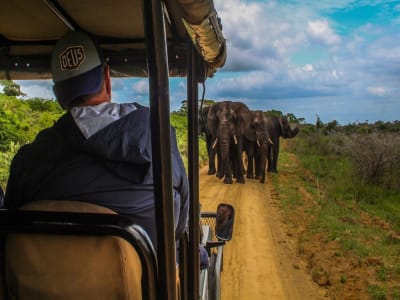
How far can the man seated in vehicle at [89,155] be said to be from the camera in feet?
5.24

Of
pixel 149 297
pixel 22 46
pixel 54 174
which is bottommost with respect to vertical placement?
pixel 149 297

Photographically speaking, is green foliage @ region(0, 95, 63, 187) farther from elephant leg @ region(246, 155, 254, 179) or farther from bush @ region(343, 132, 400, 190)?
bush @ region(343, 132, 400, 190)

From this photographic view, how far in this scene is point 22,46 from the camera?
3213 millimetres

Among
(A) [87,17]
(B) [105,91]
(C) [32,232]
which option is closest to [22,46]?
(A) [87,17]

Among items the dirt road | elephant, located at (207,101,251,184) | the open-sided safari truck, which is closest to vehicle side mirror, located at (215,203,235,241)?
the open-sided safari truck

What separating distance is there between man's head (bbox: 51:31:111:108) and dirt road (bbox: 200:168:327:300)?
3782 millimetres

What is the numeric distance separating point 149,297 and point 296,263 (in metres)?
5.13

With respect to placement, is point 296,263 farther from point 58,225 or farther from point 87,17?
point 58,225

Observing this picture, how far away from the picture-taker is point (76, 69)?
182 cm

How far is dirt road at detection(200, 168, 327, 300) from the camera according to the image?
5.26 metres

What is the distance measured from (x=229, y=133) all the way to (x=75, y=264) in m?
12.4

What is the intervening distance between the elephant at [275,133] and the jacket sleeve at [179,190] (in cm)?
1523

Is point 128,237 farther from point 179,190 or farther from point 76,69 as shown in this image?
point 76,69

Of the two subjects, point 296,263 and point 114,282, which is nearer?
point 114,282
